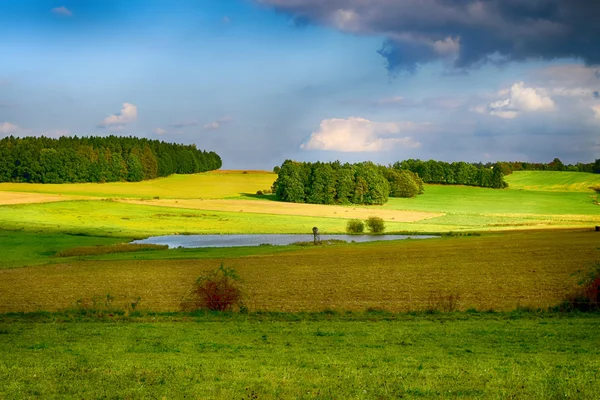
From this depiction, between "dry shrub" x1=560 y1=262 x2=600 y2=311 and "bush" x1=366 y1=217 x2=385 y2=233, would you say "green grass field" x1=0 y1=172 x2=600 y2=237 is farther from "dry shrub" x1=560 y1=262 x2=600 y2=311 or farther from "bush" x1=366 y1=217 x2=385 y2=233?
"dry shrub" x1=560 y1=262 x2=600 y2=311

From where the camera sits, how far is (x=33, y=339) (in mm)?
19438

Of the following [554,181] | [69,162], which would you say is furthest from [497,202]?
[69,162]

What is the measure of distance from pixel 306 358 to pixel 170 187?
146154 mm

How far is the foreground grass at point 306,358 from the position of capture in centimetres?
1317

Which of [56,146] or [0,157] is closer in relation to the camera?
[0,157]

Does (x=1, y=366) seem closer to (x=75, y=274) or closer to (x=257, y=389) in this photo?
(x=257, y=389)

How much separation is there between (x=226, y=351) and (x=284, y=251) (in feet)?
136

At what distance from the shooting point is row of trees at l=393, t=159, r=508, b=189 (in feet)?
590

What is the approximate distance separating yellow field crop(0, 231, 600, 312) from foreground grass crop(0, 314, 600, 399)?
217 inches

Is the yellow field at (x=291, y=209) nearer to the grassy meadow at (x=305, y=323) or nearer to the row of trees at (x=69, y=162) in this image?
the grassy meadow at (x=305, y=323)

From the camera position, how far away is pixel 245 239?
79125 millimetres

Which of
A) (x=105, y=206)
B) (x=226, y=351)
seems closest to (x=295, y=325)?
(x=226, y=351)

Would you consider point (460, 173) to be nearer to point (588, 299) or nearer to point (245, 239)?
point (245, 239)

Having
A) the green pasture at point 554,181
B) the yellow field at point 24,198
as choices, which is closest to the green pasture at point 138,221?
the yellow field at point 24,198
